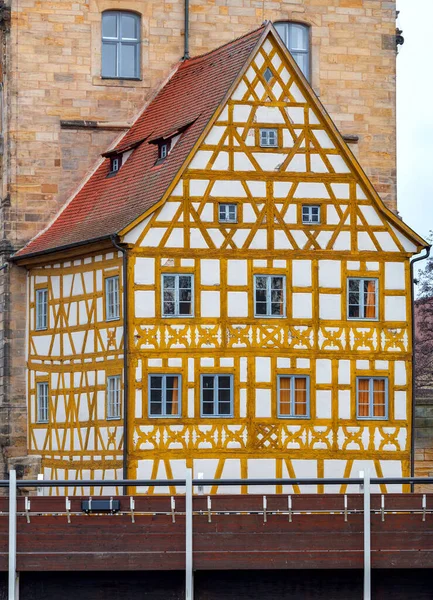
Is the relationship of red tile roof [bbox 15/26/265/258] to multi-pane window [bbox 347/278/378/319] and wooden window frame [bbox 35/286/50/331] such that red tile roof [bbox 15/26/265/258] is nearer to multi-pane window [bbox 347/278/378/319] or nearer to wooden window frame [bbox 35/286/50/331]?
wooden window frame [bbox 35/286/50/331]

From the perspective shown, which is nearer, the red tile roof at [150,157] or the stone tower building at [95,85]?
the red tile roof at [150,157]

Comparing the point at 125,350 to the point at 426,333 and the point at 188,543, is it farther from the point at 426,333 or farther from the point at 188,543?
the point at 426,333

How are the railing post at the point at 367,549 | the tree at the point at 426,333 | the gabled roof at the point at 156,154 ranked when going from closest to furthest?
the railing post at the point at 367,549, the gabled roof at the point at 156,154, the tree at the point at 426,333

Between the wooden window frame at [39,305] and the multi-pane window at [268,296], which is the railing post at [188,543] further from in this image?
the wooden window frame at [39,305]

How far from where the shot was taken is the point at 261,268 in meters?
50.6

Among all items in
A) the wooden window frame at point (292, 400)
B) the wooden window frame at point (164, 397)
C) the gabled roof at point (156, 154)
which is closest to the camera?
the wooden window frame at point (164, 397)

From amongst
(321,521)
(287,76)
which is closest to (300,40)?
(287,76)

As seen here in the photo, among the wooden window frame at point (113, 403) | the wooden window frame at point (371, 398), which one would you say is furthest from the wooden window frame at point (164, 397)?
the wooden window frame at point (371, 398)

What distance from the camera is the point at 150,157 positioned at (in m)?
53.3

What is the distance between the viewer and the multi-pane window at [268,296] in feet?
166

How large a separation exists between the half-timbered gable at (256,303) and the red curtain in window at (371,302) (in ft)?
0.15

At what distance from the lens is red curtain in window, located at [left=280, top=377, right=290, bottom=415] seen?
50.2 metres

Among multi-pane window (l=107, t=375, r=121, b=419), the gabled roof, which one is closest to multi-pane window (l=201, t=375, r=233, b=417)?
multi-pane window (l=107, t=375, r=121, b=419)

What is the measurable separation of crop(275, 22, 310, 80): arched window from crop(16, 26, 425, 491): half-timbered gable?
6498mm
